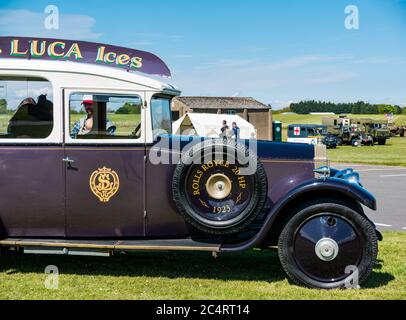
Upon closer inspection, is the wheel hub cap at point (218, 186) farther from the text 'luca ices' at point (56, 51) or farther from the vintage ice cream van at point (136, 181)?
the text 'luca ices' at point (56, 51)

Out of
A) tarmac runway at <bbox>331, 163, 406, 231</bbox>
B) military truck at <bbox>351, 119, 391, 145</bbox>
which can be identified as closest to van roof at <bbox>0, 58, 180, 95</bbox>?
tarmac runway at <bbox>331, 163, 406, 231</bbox>

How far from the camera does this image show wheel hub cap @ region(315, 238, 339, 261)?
508 centimetres

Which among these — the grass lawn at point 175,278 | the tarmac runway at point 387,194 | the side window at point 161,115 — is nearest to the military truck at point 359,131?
the tarmac runway at point 387,194

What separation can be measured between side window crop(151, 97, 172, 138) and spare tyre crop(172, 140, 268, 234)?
1.85 feet

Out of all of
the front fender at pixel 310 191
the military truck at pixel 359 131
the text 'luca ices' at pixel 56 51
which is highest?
the military truck at pixel 359 131

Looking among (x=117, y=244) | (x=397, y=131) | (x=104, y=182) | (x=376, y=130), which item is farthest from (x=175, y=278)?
(x=397, y=131)

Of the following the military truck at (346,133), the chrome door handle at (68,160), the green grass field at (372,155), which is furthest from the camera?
the military truck at (346,133)

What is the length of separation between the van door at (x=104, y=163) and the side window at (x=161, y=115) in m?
0.17

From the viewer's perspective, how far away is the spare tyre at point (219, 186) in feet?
16.9

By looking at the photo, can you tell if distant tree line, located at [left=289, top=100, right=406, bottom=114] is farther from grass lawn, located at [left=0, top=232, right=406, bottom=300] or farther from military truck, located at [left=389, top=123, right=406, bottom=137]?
grass lawn, located at [left=0, top=232, right=406, bottom=300]

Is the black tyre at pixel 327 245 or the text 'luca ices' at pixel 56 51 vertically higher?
the text 'luca ices' at pixel 56 51

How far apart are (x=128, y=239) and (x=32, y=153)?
1.28 metres

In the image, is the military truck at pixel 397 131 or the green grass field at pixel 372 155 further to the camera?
the military truck at pixel 397 131
